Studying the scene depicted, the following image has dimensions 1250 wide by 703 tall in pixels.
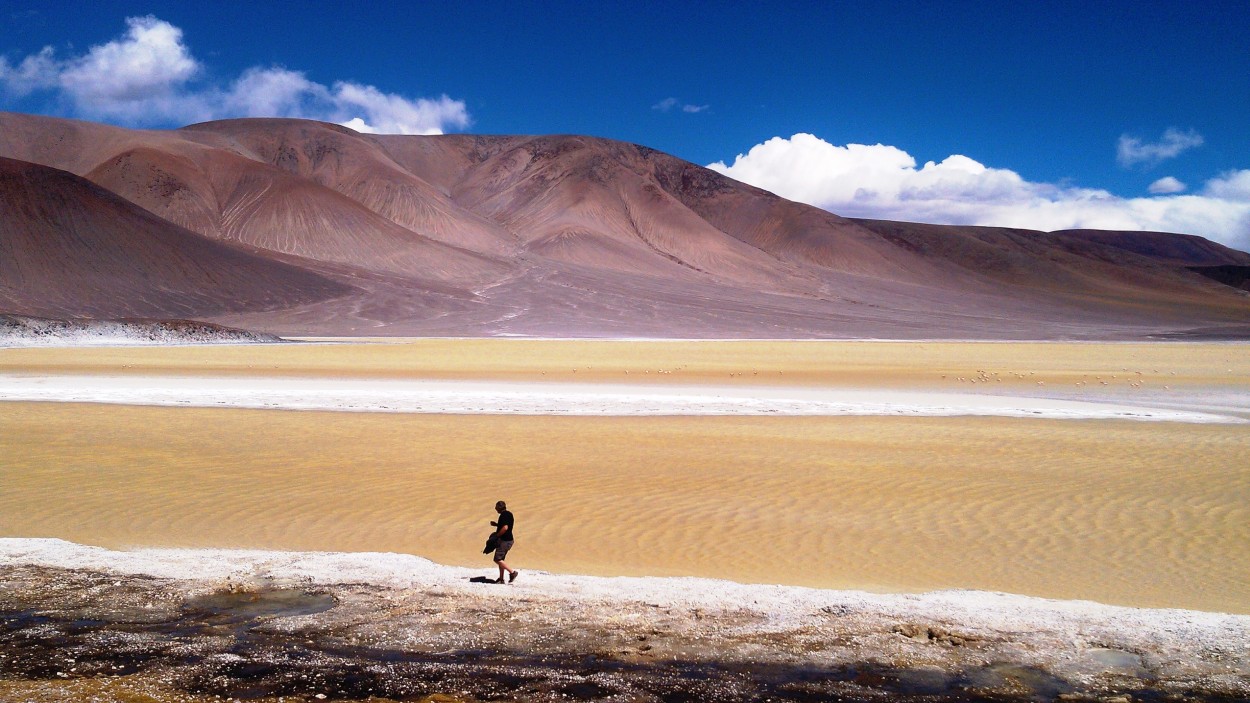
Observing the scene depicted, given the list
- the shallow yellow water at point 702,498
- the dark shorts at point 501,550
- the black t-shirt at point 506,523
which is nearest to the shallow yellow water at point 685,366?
the shallow yellow water at point 702,498

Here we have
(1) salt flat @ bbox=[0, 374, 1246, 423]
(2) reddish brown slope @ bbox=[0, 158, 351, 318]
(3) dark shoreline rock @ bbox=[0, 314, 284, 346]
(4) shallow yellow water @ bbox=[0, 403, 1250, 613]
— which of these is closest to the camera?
(4) shallow yellow water @ bbox=[0, 403, 1250, 613]

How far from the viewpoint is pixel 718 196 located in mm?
160375

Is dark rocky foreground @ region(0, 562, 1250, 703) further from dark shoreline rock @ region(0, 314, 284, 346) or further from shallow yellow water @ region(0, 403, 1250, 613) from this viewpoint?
dark shoreline rock @ region(0, 314, 284, 346)

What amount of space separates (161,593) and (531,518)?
3.42 m

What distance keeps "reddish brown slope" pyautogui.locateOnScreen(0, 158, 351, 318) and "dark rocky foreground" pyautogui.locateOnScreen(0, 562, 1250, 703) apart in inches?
2921

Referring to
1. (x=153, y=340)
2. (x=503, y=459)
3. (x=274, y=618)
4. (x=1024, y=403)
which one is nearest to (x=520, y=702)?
(x=274, y=618)

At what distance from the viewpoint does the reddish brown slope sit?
75.0m

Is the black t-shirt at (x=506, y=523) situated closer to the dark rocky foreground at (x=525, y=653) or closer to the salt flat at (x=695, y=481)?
the dark rocky foreground at (x=525, y=653)

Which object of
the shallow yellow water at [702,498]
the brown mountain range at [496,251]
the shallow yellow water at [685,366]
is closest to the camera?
the shallow yellow water at [702,498]

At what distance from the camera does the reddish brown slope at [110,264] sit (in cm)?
7500

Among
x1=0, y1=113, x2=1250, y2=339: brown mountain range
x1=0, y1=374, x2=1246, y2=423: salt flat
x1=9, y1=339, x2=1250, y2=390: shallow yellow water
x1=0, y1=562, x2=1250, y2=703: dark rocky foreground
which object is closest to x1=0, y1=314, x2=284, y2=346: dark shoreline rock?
x1=9, y1=339, x2=1250, y2=390: shallow yellow water

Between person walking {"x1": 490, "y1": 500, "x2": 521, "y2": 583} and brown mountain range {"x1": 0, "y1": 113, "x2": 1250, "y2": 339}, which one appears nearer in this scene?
person walking {"x1": 490, "y1": 500, "x2": 521, "y2": 583}

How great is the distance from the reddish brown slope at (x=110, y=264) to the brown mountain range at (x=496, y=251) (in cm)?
23

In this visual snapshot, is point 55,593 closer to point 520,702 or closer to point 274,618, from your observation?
point 274,618
